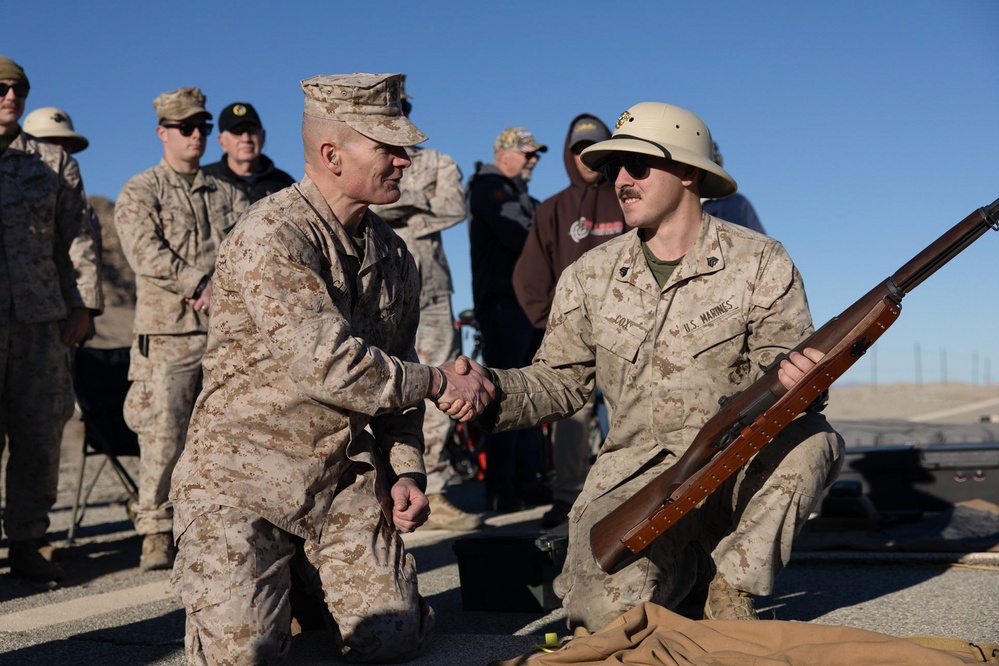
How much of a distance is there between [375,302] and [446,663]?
1.39 metres

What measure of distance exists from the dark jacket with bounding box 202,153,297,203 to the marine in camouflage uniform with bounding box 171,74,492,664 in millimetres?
3154

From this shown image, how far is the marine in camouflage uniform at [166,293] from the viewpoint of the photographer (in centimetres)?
664

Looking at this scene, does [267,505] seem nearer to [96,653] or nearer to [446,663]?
[446,663]

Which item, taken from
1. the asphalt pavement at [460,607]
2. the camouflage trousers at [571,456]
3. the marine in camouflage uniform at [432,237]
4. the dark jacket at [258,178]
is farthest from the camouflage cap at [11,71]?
the camouflage trousers at [571,456]

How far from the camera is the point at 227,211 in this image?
7.25 metres

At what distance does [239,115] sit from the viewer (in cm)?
750

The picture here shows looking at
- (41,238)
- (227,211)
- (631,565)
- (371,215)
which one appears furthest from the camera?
(227,211)

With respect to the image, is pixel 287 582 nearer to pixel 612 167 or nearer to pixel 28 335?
pixel 612 167

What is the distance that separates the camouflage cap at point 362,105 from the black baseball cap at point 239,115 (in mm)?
3353

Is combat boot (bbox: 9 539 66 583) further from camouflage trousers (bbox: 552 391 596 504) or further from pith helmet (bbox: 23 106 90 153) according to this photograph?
pith helmet (bbox: 23 106 90 153)

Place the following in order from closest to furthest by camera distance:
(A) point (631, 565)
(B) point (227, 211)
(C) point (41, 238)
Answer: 1. (A) point (631, 565)
2. (C) point (41, 238)
3. (B) point (227, 211)

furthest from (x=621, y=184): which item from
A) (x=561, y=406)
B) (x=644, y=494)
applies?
(x=644, y=494)

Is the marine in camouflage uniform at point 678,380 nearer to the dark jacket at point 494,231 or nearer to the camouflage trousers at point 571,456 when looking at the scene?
the camouflage trousers at point 571,456

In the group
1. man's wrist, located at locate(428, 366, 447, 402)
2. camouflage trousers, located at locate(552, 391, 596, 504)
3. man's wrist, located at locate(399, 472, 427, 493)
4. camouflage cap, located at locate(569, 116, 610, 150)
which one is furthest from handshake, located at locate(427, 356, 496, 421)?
camouflage cap, located at locate(569, 116, 610, 150)
